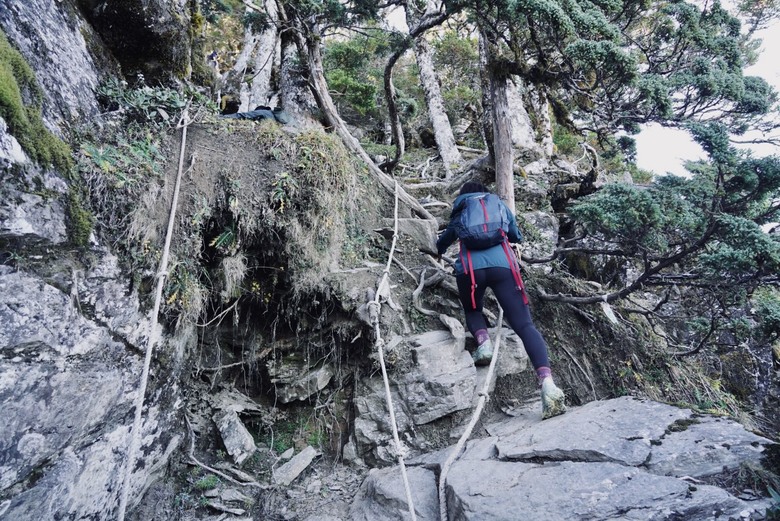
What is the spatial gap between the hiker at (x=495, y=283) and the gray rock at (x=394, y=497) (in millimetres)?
1317

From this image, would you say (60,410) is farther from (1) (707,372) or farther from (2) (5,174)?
(1) (707,372)

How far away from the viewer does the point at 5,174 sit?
2.48 metres

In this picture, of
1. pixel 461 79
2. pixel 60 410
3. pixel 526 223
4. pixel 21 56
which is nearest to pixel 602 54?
pixel 526 223

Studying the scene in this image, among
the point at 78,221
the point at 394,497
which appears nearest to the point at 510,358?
the point at 394,497

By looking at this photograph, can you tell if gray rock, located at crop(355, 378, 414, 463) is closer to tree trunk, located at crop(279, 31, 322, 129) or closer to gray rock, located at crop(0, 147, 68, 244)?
gray rock, located at crop(0, 147, 68, 244)

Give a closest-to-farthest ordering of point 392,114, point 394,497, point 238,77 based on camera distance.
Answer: point 394,497, point 392,114, point 238,77

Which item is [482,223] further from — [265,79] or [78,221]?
[265,79]

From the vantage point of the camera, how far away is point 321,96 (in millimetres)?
6254

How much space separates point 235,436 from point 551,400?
3.20 metres

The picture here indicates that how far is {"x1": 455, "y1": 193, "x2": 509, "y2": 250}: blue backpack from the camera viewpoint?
13.4 feet

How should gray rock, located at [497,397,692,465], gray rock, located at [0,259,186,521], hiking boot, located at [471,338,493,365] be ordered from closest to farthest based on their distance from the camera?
gray rock, located at [0,259,186,521] → gray rock, located at [497,397,692,465] → hiking boot, located at [471,338,493,365]

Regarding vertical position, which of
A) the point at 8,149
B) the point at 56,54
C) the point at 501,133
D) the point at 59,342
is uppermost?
the point at 501,133

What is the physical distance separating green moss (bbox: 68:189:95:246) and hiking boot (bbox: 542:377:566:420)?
13.2 feet

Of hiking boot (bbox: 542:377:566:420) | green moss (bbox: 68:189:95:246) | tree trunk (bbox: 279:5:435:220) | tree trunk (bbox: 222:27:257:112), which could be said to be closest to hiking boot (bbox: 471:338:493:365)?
hiking boot (bbox: 542:377:566:420)
